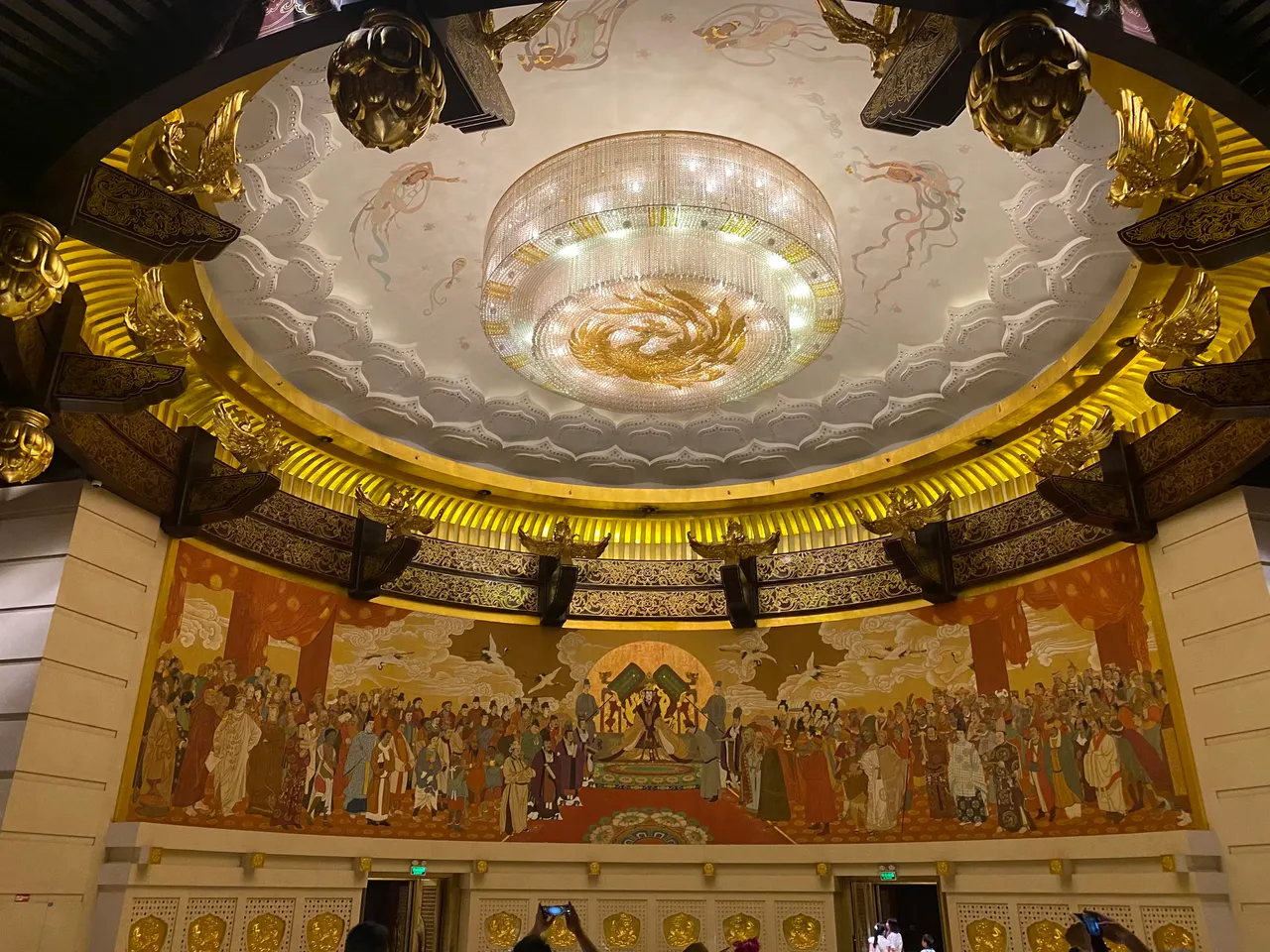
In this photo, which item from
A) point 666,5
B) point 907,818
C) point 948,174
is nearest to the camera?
point 666,5

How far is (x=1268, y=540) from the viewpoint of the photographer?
8688 millimetres

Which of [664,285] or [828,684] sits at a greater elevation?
[664,285]

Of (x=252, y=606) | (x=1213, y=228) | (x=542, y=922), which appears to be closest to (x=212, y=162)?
(x=542, y=922)

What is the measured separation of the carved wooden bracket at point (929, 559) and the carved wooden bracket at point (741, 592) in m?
1.94

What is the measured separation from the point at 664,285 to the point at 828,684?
23.0 feet

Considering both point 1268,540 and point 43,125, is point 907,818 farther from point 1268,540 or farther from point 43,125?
point 43,125

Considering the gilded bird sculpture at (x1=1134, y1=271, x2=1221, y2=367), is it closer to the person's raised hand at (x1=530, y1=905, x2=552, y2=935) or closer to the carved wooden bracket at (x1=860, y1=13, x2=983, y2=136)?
the carved wooden bracket at (x1=860, y1=13, x2=983, y2=136)

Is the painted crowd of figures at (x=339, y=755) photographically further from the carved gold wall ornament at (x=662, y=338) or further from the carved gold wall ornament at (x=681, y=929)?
the carved gold wall ornament at (x=662, y=338)

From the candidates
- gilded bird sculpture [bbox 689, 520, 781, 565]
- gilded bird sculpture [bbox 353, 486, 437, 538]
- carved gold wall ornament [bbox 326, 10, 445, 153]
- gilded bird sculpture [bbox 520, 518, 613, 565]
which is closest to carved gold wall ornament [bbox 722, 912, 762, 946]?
gilded bird sculpture [bbox 689, 520, 781, 565]

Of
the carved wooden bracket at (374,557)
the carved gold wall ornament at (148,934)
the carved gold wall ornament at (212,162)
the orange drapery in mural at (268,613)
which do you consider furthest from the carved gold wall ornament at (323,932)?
the carved gold wall ornament at (212,162)

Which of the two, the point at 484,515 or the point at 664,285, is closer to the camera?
the point at 664,285

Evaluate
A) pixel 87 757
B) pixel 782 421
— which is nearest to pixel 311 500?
pixel 87 757

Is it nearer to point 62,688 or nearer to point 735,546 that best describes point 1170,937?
point 735,546

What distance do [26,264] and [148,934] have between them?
6903 millimetres
